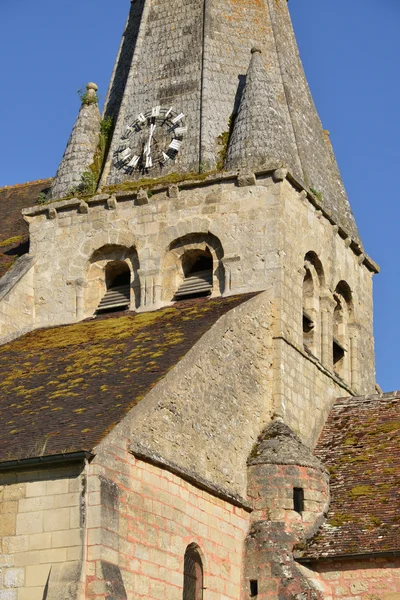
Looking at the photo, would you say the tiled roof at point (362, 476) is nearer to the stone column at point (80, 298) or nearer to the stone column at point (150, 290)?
the stone column at point (150, 290)

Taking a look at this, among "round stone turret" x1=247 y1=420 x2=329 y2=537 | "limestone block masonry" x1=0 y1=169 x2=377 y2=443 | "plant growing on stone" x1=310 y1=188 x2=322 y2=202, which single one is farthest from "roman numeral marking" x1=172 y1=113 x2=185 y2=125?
"round stone turret" x1=247 y1=420 x2=329 y2=537

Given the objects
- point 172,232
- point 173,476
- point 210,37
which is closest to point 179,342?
point 173,476

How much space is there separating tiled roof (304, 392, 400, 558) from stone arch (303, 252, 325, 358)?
1.25 meters

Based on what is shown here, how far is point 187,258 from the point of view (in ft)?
91.8

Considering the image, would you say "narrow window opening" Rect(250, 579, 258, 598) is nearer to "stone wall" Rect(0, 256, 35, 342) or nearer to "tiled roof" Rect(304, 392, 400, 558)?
"tiled roof" Rect(304, 392, 400, 558)

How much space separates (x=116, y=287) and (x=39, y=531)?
932cm

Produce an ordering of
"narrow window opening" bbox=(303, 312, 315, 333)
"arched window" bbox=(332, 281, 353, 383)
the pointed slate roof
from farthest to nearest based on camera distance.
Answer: "arched window" bbox=(332, 281, 353, 383) < "narrow window opening" bbox=(303, 312, 315, 333) < the pointed slate roof

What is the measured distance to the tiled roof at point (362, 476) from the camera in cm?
2339

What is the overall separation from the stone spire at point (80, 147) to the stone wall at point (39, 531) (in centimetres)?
1026

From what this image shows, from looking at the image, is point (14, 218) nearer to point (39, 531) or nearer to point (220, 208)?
point (220, 208)

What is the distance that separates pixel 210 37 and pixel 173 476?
11.4m

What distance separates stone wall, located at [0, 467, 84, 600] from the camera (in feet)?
64.2

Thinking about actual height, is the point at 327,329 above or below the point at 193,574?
above

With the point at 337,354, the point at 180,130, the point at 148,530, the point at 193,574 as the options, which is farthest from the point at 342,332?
the point at 148,530
